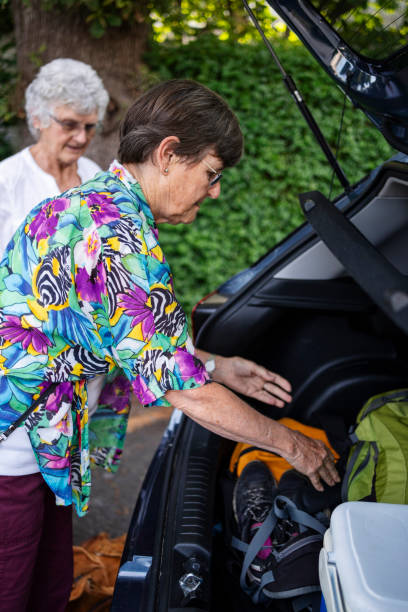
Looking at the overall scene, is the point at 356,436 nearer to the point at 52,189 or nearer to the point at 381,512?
the point at 381,512

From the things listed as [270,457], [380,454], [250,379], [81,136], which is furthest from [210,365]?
[81,136]

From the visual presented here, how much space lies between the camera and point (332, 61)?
4.81 ft

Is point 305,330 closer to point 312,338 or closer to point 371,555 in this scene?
point 312,338

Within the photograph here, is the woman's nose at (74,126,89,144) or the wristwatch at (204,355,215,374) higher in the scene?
the woman's nose at (74,126,89,144)

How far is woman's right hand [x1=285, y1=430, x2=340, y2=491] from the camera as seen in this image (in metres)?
1.43

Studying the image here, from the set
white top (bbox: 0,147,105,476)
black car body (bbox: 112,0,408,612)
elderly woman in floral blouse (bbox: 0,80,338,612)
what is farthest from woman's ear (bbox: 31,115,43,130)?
elderly woman in floral blouse (bbox: 0,80,338,612)

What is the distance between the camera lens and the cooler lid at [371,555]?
0.84m

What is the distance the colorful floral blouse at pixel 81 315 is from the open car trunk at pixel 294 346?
1.11ft

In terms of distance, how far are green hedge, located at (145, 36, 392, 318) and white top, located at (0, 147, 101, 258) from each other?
2198mm

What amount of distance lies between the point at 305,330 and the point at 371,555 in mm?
1260

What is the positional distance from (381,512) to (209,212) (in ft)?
12.9

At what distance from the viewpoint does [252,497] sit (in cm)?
165

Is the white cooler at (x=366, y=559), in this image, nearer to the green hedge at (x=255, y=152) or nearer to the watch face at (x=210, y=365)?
the watch face at (x=210, y=365)

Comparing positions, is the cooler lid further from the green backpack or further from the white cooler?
the green backpack
